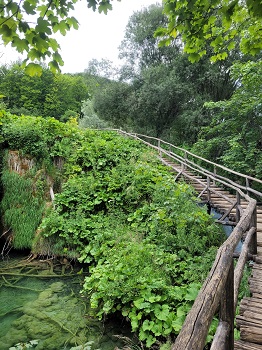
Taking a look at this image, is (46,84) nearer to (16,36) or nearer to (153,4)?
(153,4)

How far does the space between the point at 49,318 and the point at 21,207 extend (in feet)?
14.7

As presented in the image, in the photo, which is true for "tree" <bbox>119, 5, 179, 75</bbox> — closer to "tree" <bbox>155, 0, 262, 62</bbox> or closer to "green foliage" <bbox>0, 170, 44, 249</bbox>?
"green foliage" <bbox>0, 170, 44, 249</bbox>

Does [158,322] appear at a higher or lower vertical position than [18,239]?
lower

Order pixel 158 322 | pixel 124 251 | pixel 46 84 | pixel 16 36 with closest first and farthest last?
pixel 16 36 < pixel 158 322 < pixel 124 251 < pixel 46 84

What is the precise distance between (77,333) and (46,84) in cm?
4132

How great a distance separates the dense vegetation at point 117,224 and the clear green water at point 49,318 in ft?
1.26

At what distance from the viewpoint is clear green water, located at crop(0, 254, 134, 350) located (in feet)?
14.3

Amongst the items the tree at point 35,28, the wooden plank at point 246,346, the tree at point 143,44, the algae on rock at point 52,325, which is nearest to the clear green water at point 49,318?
the algae on rock at point 52,325

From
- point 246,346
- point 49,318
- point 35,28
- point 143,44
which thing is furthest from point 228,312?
point 143,44

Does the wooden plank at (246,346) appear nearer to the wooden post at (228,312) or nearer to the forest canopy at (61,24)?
the wooden post at (228,312)

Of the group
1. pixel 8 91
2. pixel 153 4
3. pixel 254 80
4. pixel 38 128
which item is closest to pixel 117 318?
pixel 38 128

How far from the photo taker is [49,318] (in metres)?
4.97

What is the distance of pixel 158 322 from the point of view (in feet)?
13.4

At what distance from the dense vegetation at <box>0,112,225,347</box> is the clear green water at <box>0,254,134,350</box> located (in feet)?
1.26
